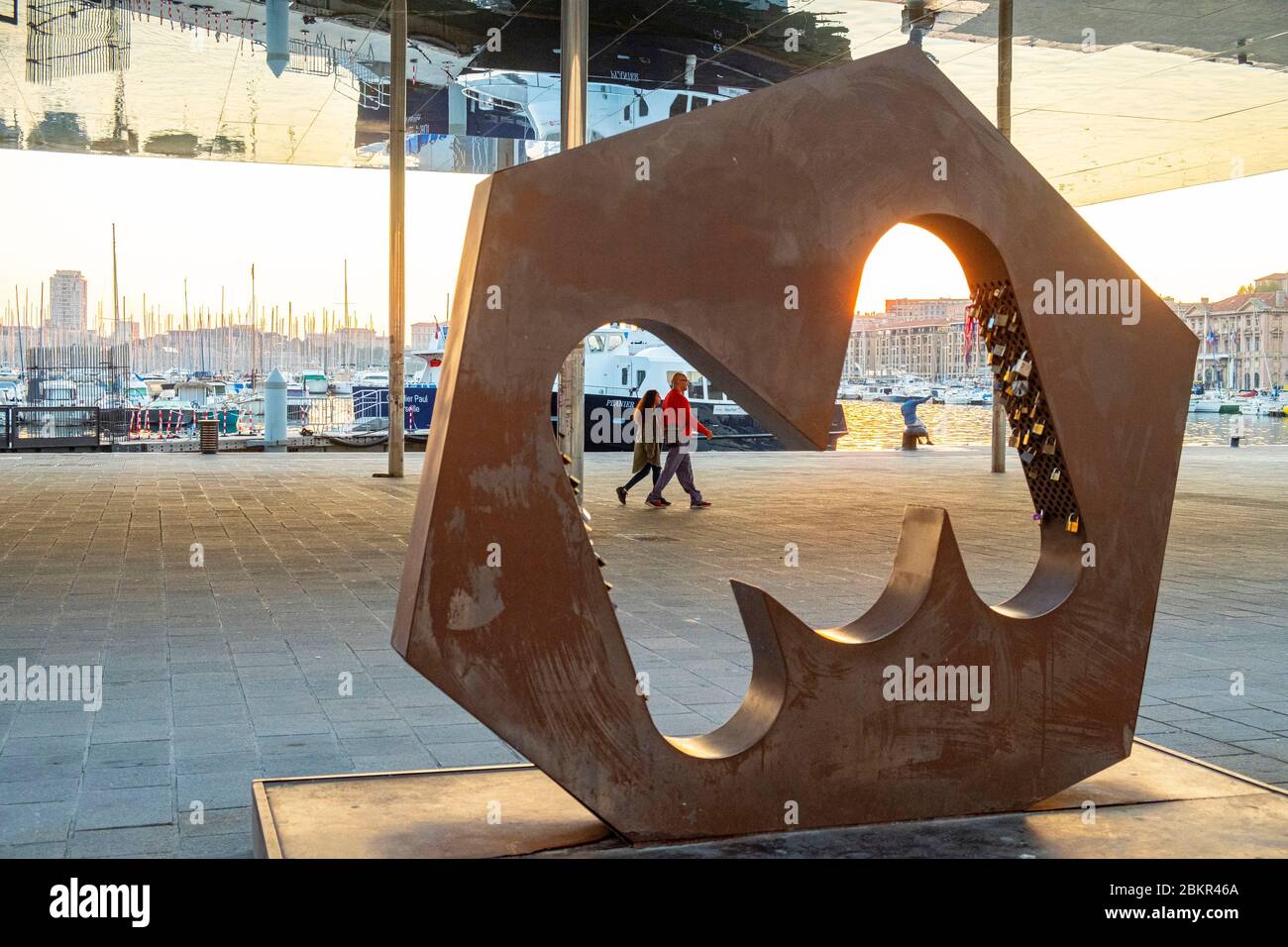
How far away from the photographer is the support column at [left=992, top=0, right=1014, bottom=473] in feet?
52.5

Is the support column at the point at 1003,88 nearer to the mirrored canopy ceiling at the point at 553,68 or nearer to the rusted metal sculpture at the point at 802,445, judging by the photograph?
the mirrored canopy ceiling at the point at 553,68

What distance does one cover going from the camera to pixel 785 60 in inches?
711

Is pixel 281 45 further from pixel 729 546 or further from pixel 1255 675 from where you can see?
pixel 1255 675

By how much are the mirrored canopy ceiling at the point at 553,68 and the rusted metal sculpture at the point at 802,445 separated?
9.44 metres

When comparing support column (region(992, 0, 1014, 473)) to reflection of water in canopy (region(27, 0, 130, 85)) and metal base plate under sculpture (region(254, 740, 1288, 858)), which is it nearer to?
metal base plate under sculpture (region(254, 740, 1288, 858))

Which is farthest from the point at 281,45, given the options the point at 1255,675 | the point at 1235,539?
the point at 1255,675

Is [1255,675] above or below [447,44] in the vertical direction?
below

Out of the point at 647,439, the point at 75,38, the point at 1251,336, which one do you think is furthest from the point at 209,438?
the point at 1251,336

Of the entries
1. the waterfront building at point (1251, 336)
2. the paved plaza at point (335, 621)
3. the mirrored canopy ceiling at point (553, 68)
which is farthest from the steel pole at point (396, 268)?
the waterfront building at point (1251, 336)

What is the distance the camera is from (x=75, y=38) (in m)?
16.7

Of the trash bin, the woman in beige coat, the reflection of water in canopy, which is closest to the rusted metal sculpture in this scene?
the woman in beige coat

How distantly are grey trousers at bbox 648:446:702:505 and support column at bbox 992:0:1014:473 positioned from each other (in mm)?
3502

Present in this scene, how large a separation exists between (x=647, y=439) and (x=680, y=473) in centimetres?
55
